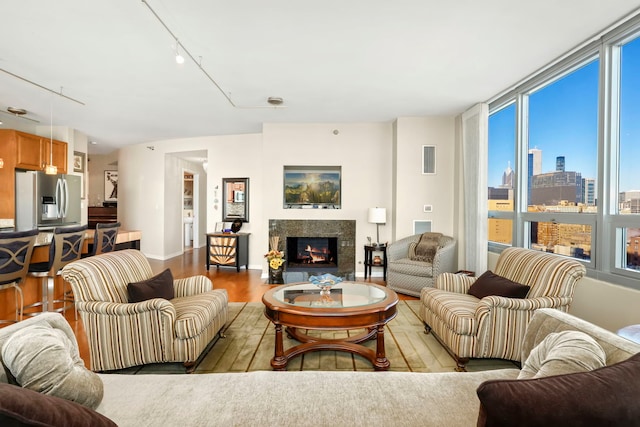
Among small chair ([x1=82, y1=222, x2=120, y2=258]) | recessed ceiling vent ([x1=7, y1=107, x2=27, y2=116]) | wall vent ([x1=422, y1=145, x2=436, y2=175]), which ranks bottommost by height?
small chair ([x1=82, y1=222, x2=120, y2=258])

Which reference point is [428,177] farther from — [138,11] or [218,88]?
[138,11]

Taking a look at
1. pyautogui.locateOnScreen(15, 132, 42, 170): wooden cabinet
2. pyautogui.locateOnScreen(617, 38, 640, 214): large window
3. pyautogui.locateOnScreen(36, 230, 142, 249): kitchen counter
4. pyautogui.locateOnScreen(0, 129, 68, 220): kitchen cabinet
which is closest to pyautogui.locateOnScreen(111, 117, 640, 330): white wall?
pyautogui.locateOnScreen(36, 230, 142, 249): kitchen counter

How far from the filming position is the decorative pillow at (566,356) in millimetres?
1035

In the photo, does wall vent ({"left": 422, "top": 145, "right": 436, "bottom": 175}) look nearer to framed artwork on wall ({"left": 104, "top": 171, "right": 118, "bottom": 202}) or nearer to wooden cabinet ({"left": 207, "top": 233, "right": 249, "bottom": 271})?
wooden cabinet ({"left": 207, "top": 233, "right": 249, "bottom": 271})

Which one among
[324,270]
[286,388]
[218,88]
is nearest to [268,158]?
[218,88]

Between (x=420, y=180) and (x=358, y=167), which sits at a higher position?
(x=358, y=167)

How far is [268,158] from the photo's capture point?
5898 mm

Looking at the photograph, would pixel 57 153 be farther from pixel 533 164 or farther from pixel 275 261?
pixel 533 164

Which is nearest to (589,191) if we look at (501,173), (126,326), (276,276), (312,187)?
(501,173)

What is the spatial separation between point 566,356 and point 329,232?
16.0 feet

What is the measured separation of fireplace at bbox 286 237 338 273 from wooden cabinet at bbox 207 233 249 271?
101 centimetres

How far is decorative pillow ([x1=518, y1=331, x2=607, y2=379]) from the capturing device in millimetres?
1035

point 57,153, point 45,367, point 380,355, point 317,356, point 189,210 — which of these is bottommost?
point 317,356

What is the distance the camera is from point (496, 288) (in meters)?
2.76
